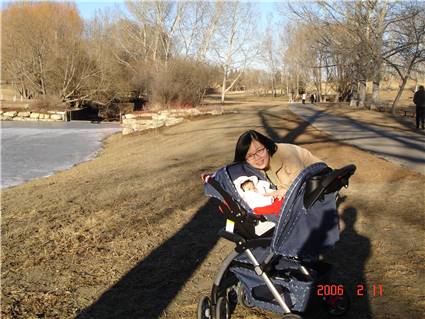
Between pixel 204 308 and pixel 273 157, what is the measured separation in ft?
3.96

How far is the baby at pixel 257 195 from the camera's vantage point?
326 cm

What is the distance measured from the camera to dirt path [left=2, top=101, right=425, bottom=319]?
12.8 feet

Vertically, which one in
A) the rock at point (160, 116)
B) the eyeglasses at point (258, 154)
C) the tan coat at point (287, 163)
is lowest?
the rock at point (160, 116)

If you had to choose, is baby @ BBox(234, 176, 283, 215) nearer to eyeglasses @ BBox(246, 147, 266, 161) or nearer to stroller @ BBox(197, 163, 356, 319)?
stroller @ BBox(197, 163, 356, 319)

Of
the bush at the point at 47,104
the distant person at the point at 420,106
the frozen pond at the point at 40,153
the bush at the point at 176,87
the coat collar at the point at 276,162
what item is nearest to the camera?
the coat collar at the point at 276,162

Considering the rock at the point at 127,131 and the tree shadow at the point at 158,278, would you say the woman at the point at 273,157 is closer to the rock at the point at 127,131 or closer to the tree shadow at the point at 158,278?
the tree shadow at the point at 158,278

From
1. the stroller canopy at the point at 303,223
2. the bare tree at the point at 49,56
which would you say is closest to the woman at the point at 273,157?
the stroller canopy at the point at 303,223

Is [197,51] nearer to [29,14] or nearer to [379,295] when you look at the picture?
[29,14]

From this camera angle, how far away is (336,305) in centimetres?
343

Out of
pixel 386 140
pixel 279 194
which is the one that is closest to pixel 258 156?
pixel 279 194

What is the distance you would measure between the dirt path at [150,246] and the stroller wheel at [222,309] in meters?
0.30

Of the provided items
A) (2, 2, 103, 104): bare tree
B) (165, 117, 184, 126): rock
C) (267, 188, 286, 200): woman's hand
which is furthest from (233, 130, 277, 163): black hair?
(2, 2, 103, 104): bare tree

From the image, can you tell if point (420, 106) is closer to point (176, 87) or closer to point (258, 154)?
point (258, 154)

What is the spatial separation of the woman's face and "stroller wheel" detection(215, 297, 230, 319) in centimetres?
100
